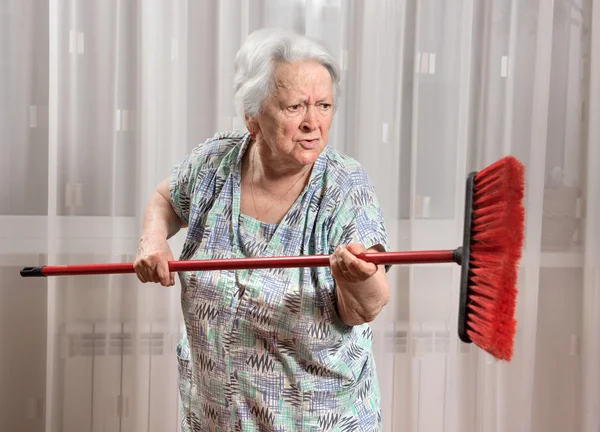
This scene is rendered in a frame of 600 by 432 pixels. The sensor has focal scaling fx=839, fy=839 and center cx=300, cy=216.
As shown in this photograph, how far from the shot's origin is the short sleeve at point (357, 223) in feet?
4.77

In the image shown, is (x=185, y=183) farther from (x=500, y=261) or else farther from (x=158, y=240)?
(x=500, y=261)

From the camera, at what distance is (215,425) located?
1576mm

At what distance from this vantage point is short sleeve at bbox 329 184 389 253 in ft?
4.77

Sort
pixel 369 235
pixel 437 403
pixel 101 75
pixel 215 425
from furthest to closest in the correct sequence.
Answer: pixel 437 403, pixel 101 75, pixel 215 425, pixel 369 235

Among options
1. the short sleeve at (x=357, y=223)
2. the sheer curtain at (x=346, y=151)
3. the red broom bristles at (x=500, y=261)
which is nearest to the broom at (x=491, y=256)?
the red broom bristles at (x=500, y=261)

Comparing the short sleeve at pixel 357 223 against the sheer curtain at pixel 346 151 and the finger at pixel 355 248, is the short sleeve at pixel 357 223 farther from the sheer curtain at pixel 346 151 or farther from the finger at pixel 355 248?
the sheer curtain at pixel 346 151

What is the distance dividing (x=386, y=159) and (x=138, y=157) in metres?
0.66

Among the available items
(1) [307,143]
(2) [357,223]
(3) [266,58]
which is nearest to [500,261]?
(2) [357,223]

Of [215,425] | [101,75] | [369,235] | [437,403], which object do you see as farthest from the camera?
[437,403]

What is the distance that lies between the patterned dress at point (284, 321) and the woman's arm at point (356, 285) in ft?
0.14

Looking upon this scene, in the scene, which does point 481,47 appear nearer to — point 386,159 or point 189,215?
point 386,159

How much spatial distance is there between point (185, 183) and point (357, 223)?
0.40 m

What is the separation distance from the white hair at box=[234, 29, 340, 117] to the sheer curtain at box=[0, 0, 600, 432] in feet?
2.38

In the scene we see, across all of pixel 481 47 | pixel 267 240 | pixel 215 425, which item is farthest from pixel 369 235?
pixel 481 47
